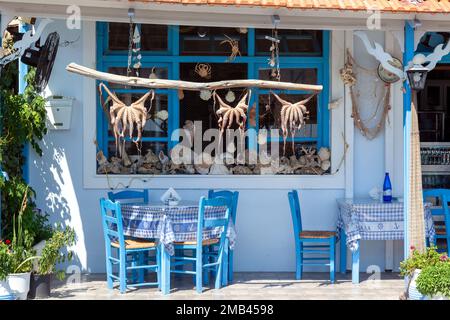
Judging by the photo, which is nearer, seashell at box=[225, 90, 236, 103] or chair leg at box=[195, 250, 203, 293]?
chair leg at box=[195, 250, 203, 293]

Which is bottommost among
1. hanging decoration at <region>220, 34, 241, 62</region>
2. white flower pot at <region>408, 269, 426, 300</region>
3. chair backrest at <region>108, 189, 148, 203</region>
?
white flower pot at <region>408, 269, 426, 300</region>

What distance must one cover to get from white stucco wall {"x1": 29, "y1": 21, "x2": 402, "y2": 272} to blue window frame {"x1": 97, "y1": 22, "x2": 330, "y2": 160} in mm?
272

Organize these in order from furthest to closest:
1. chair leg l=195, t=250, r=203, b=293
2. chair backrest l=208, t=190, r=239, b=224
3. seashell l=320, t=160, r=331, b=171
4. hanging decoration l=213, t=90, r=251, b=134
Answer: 1. seashell l=320, t=160, r=331, b=171
2. chair backrest l=208, t=190, r=239, b=224
3. chair leg l=195, t=250, r=203, b=293
4. hanging decoration l=213, t=90, r=251, b=134

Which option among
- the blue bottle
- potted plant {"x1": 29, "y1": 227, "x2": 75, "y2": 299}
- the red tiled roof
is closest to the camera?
the red tiled roof

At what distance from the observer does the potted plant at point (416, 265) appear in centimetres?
723

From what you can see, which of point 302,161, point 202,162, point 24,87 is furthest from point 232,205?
point 24,87

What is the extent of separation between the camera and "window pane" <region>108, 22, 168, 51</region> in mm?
9352

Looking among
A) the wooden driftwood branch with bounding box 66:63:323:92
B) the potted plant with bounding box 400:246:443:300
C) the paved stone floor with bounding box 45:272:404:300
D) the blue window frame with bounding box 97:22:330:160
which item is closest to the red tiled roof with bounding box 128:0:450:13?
the wooden driftwood branch with bounding box 66:63:323:92

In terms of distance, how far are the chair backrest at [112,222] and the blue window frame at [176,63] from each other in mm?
1338

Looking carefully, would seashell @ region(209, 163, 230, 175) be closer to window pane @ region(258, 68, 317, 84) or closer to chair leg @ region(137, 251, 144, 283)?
window pane @ region(258, 68, 317, 84)

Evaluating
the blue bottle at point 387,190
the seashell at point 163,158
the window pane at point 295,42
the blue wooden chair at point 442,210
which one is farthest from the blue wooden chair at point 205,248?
the blue wooden chair at point 442,210

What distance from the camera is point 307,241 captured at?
28.4 ft

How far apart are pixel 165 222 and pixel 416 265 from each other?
264cm

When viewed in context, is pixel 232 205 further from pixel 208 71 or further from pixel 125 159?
pixel 208 71
